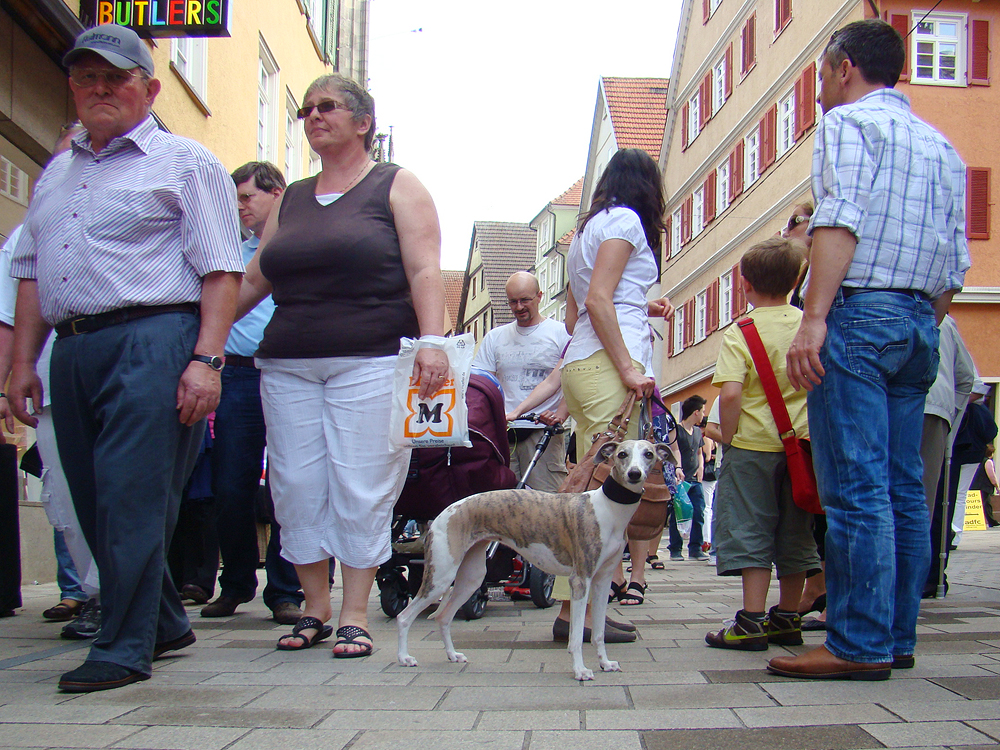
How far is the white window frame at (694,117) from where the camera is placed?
115 ft

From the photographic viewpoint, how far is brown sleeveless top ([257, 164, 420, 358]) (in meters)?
4.47

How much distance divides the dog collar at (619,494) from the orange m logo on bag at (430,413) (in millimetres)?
693

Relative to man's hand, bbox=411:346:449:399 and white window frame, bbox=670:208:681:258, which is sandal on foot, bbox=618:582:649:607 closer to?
man's hand, bbox=411:346:449:399

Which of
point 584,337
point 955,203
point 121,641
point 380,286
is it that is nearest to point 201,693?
point 121,641

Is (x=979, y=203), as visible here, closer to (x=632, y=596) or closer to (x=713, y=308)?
(x=713, y=308)

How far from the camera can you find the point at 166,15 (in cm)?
923

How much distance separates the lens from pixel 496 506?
424cm

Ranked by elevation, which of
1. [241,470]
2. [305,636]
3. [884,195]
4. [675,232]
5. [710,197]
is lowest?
[305,636]

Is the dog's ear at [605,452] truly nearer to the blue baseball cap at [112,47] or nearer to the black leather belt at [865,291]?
the black leather belt at [865,291]

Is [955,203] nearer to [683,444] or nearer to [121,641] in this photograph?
[121,641]

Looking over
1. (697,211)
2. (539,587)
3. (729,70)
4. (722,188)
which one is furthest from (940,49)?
(539,587)

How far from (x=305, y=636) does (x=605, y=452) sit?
1516 millimetres

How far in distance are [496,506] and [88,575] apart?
1.73m

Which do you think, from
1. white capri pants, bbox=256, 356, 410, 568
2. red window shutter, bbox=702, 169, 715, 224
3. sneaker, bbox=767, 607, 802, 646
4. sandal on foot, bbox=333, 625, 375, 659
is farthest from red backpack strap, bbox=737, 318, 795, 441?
red window shutter, bbox=702, 169, 715, 224
